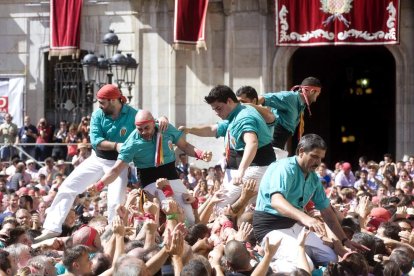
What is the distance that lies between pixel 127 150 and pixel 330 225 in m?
3.08

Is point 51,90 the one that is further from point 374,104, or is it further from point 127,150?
point 127,150

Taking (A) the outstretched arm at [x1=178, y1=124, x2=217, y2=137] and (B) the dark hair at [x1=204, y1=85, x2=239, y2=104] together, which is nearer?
(B) the dark hair at [x1=204, y1=85, x2=239, y2=104]

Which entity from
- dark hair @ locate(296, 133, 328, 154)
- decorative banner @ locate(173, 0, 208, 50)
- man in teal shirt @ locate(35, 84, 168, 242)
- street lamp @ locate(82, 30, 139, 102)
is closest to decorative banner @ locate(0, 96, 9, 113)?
decorative banner @ locate(173, 0, 208, 50)

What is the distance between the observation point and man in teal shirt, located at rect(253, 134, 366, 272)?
1070 centimetres

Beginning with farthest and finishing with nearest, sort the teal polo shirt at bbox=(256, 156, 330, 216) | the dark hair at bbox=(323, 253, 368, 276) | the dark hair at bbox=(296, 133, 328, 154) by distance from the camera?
the teal polo shirt at bbox=(256, 156, 330, 216), the dark hair at bbox=(296, 133, 328, 154), the dark hair at bbox=(323, 253, 368, 276)

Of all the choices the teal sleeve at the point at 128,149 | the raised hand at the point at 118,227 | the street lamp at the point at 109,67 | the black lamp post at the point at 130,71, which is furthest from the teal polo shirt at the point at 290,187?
the black lamp post at the point at 130,71

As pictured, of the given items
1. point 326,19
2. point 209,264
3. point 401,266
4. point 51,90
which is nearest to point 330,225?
point 401,266

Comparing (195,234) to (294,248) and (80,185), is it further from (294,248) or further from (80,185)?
(80,185)

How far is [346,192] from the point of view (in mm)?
19469

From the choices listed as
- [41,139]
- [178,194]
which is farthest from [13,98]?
[178,194]

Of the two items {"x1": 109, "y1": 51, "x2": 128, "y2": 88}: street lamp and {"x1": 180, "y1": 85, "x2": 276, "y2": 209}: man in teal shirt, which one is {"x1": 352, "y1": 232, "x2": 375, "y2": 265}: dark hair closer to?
{"x1": 180, "y1": 85, "x2": 276, "y2": 209}: man in teal shirt

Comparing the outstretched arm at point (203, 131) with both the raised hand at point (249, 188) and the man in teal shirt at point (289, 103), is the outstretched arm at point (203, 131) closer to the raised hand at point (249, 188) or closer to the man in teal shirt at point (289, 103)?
the man in teal shirt at point (289, 103)

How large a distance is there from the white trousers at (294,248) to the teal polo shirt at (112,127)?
11.8ft

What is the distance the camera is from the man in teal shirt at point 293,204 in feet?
35.1
